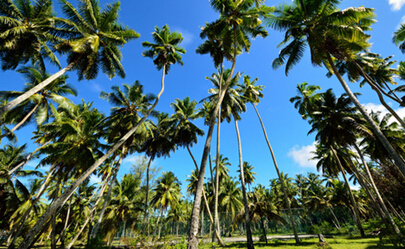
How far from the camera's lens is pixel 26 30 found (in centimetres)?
1020

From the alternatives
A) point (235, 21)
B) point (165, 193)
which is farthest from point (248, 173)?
point (235, 21)

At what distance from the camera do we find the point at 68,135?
516 inches

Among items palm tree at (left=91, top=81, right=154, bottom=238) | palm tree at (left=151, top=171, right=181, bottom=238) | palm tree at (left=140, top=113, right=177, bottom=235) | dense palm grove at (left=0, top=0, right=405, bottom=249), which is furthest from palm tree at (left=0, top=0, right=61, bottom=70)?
palm tree at (left=151, top=171, right=181, bottom=238)

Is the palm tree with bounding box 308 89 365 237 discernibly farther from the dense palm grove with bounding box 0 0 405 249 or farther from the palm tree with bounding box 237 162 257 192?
the palm tree with bounding box 237 162 257 192

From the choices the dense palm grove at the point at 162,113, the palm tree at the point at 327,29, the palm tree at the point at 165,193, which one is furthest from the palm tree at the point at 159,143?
the palm tree at the point at 327,29

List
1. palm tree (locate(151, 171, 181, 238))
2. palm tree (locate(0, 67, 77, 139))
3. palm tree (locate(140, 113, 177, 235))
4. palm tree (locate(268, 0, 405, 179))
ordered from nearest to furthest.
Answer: palm tree (locate(268, 0, 405, 179)), palm tree (locate(0, 67, 77, 139)), palm tree (locate(140, 113, 177, 235)), palm tree (locate(151, 171, 181, 238))

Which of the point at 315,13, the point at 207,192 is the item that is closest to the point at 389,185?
the point at 315,13

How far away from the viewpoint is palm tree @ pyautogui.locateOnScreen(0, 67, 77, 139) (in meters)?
13.5

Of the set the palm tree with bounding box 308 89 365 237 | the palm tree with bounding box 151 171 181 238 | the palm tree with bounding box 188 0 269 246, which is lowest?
the palm tree with bounding box 151 171 181 238

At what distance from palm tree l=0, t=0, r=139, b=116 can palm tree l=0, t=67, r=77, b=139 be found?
3.45m

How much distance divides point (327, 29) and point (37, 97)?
877 inches

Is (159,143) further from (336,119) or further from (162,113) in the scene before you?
(336,119)

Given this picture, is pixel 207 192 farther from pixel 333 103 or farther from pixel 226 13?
pixel 226 13

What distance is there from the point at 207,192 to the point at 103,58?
27118 millimetres
